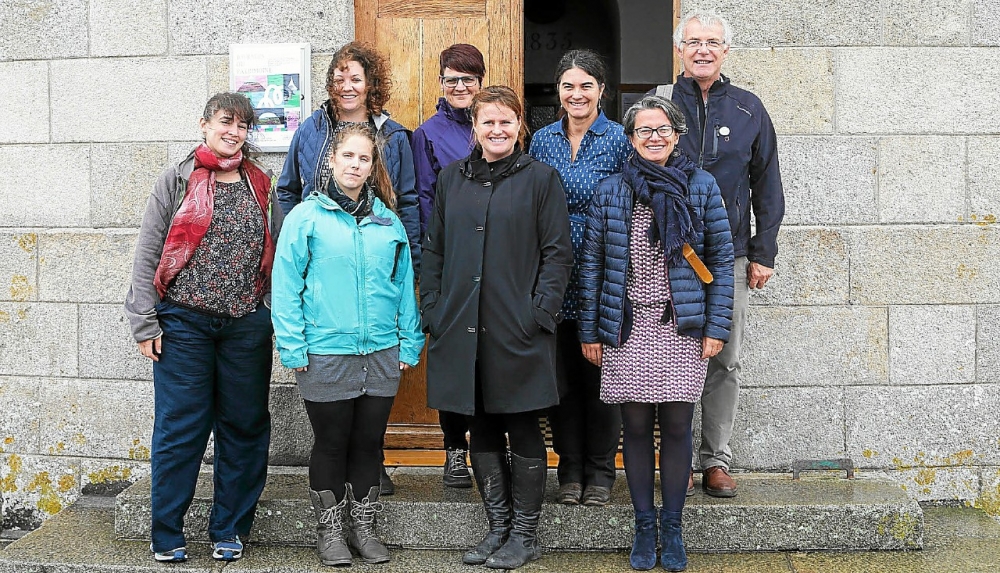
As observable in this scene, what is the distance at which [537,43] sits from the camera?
8.98m

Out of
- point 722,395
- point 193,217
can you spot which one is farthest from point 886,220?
point 193,217

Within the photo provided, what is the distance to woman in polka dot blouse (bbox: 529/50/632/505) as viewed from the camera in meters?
3.79

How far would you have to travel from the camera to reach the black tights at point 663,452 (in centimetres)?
363

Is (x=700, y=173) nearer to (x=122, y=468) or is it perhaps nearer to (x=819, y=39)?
(x=819, y=39)

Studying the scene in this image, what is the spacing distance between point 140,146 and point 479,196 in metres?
2.09

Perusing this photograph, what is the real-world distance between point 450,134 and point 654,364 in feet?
4.43

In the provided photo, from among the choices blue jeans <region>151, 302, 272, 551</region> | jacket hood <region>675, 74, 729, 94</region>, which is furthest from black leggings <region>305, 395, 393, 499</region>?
jacket hood <region>675, 74, 729, 94</region>

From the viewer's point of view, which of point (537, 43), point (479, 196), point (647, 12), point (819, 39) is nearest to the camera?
point (479, 196)

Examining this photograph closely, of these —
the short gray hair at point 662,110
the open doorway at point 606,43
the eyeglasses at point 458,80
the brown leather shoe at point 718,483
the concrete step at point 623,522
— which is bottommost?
the concrete step at point 623,522

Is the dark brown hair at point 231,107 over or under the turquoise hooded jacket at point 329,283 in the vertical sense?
over

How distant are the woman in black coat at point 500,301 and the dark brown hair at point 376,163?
230 mm

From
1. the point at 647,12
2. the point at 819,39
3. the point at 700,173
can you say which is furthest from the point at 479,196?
the point at 647,12

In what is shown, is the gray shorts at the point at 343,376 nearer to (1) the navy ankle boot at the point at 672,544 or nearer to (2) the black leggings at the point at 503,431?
(2) the black leggings at the point at 503,431

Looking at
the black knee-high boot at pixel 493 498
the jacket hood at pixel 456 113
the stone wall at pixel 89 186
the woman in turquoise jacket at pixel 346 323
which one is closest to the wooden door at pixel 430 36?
the stone wall at pixel 89 186
